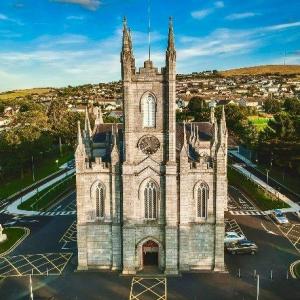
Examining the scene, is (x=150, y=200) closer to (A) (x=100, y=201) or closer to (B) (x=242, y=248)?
(A) (x=100, y=201)

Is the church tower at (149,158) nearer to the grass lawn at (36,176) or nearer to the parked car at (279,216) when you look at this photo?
the parked car at (279,216)

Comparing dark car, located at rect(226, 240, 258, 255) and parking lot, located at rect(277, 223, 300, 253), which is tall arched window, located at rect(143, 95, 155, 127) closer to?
dark car, located at rect(226, 240, 258, 255)

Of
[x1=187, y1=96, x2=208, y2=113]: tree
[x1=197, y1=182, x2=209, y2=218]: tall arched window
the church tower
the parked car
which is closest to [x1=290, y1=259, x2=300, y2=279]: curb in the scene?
[x1=197, y1=182, x2=209, y2=218]: tall arched window

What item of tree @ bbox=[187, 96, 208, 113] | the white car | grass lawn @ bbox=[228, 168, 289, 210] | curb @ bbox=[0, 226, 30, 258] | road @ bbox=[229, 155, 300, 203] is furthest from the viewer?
tree @ bbox=[187, 96, 208, 113]

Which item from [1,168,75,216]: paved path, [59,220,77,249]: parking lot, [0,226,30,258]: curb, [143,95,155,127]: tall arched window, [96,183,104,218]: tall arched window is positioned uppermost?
[143,95,155,127]: tall arched window

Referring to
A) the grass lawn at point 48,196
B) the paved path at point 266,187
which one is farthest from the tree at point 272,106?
the grass lawn at point 48,196

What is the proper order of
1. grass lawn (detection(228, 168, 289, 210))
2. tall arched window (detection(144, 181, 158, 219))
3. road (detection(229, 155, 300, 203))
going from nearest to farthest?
1. tall arched window (detection(144, 181, 158, 219))
2. grass lawn (detection(228, 168, 289, 210))
3. road (detection(229, 155, 300, 203))

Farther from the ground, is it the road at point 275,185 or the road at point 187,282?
the road at point 275,185

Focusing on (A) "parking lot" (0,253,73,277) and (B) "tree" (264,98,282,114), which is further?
(B) "tree" (264,98,282,114)
